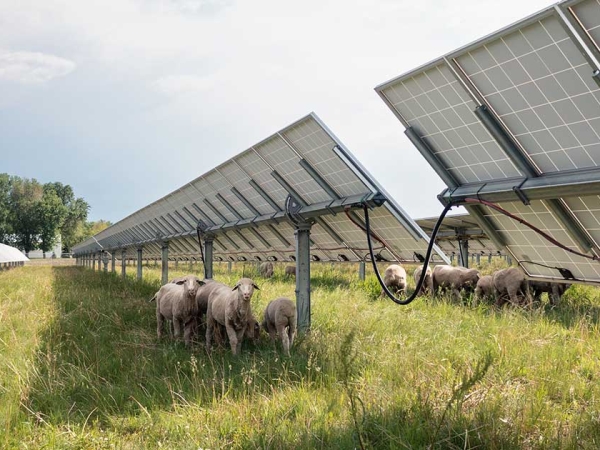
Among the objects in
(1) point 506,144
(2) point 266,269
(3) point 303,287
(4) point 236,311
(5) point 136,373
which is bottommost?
(5) point 136,373

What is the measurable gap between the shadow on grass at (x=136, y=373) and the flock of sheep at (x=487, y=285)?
22.5 ft

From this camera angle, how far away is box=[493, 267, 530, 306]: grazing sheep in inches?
543

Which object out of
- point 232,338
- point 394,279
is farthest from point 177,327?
point 394,279

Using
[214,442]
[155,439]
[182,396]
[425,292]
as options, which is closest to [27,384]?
[182,396]

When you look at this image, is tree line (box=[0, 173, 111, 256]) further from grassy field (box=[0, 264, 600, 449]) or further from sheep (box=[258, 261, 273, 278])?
Answer: grassy field (box=[0, 264, 600, 449])

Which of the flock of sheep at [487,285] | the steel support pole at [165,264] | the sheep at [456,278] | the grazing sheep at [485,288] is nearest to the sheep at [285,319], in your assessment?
the flock of sheep at [487,285]

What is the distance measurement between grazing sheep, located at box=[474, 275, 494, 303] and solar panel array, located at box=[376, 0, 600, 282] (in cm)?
701

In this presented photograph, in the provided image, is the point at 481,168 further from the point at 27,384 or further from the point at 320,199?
the point at 27,384

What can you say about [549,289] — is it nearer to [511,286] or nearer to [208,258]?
[511,286]

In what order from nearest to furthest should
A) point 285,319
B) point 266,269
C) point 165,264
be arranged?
1. point 285,319
2. point 165,264
3. point 266,269

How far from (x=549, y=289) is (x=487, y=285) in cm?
147

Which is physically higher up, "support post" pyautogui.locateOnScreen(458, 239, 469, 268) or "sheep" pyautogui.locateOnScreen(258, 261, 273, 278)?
"support post" pyautogui.locateOnScreen(458, 239, 469, 268)

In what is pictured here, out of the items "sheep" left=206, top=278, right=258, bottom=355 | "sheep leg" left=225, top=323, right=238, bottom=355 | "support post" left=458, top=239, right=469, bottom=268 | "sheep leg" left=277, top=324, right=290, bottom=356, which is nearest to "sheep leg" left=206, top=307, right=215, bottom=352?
"sheep" left=206, top=278, right=258, bottom=355

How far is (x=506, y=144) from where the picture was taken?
20.8 ft
